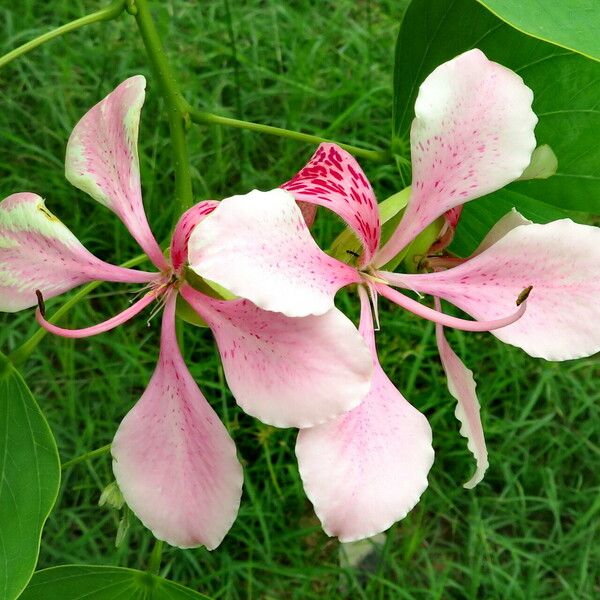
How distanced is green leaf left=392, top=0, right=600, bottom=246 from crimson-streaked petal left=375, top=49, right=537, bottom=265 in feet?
0.71

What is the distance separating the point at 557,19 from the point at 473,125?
0.38 ft

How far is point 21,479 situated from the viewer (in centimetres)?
82

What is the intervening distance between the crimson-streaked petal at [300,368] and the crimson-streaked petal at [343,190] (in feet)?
0.31

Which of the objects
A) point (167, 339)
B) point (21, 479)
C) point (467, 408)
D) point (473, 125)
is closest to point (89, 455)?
point (21, 479)

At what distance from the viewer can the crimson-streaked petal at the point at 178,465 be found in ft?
2.14

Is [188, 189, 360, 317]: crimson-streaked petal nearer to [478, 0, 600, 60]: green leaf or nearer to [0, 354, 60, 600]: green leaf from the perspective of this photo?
[478, 0, 600, 60]: green leaf

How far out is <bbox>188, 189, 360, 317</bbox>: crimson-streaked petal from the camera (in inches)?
21.0

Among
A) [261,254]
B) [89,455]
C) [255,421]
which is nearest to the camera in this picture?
[261,254]

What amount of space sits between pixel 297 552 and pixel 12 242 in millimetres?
948

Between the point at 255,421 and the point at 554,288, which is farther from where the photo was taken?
the point at 255,421

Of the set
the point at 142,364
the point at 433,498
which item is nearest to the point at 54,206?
the point at 142,364

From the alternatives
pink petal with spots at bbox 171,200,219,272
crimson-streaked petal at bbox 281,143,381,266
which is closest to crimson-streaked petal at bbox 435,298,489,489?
crimson-streaked petal at bbox 281,143,381,266

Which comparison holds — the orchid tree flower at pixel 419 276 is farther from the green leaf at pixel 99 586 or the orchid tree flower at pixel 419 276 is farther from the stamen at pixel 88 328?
the green leaf at pixel 99 586

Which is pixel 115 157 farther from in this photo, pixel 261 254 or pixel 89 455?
pixel 89 455
